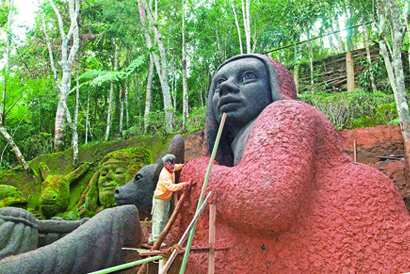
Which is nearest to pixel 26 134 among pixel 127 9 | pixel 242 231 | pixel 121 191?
pixel 127 9

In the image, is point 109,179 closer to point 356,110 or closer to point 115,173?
point 115,173

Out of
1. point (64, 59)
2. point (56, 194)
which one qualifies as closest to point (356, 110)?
point (56, 194)

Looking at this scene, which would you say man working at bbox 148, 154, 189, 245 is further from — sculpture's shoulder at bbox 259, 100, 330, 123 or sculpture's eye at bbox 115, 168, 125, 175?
sculpture's eye at bbox 115, 168, 125, 175

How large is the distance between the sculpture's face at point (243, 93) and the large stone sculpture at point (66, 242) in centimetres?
132

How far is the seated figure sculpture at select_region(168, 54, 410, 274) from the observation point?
212cm

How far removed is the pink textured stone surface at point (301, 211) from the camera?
211cm

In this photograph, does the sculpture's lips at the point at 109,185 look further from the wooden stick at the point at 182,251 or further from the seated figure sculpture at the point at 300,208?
the wooden stick at the point at 182,251

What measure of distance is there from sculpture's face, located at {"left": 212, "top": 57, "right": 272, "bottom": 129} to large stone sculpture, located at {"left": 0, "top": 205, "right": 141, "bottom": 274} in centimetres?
132

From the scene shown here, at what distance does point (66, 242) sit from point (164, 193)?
0.85 metres

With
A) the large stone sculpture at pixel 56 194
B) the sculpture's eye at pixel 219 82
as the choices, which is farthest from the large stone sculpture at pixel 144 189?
the large stone sculpture at pixel 56 194

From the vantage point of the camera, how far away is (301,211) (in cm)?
234

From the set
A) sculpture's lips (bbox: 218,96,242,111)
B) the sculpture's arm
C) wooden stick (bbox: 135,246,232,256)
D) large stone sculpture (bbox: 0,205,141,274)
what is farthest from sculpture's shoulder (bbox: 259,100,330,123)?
large stone sculpture (bbox: 0,205,141,274)

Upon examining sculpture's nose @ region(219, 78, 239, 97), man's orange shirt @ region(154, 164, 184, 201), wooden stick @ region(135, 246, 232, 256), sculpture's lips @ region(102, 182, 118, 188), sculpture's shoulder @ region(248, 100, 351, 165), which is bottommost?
wooden stick @ region(135, 246, 232, 256)

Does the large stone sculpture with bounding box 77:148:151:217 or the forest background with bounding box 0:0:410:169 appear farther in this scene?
the forest background with bounding box 0:0:410:169
